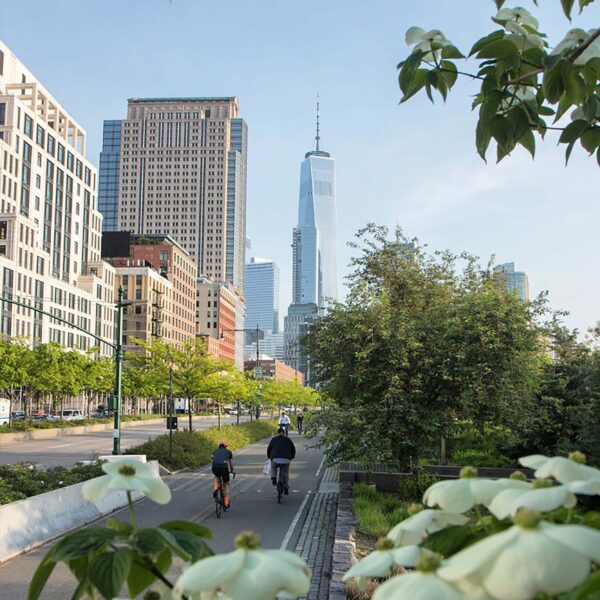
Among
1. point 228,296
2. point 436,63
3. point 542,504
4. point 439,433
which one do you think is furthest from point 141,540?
point 228,296

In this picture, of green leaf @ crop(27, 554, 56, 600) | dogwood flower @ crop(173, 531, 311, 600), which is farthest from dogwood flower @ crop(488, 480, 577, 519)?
green leaf @ crop(27, 554, 56, 600)

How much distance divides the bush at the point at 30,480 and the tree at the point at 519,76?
12676 millimetres

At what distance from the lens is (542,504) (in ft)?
3.68

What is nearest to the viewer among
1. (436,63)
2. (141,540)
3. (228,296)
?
(141,540)

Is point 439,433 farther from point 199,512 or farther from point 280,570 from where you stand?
point 280,570

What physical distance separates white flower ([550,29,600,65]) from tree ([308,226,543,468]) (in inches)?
542

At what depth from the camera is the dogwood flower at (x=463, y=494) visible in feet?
4.58

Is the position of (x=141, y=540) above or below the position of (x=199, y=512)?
above

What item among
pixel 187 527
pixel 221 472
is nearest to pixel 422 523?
pixel 187 527

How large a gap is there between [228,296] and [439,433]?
600 ft

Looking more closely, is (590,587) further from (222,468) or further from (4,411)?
(4,411)

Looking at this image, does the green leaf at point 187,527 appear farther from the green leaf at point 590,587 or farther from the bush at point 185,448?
the bush at point 185,448

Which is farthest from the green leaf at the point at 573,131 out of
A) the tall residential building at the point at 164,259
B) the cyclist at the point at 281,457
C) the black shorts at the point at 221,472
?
the tall residential building at the point at 164,259

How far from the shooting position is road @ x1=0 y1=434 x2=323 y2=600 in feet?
34.6
